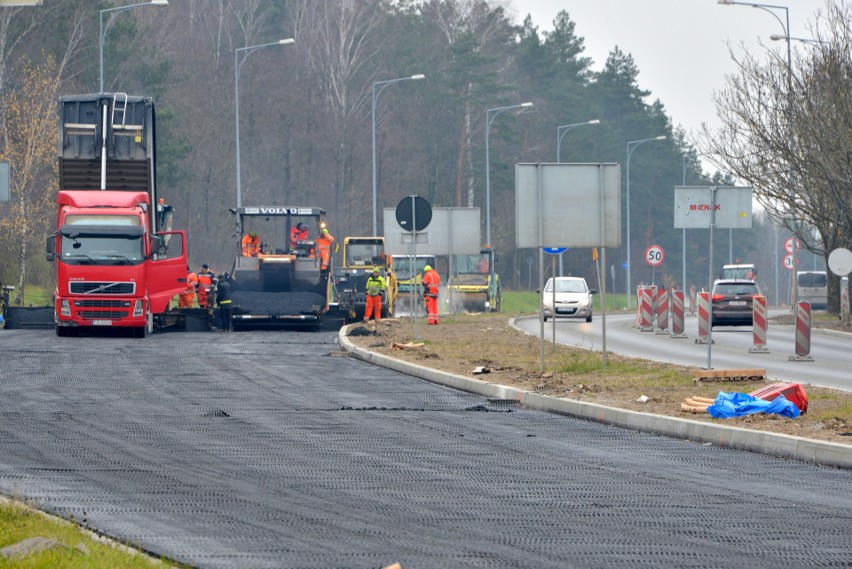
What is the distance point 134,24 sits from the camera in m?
62.4

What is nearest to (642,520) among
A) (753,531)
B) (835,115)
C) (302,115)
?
(753,531)

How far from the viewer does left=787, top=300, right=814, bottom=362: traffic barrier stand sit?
27.0m

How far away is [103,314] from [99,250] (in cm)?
130

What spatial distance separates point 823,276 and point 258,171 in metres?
30.0

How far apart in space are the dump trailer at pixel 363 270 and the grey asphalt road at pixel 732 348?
13.2 ft

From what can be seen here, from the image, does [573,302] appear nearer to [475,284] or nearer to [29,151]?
[475,284]

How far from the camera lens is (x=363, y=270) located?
45.8 meters

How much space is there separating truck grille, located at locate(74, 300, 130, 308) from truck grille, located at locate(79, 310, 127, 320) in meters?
0.11

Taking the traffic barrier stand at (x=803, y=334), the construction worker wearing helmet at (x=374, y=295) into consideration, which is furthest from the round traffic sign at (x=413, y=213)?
the construction worker wearing helmet at (x=374, y=295)

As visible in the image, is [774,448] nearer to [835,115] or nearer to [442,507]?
[442,507]

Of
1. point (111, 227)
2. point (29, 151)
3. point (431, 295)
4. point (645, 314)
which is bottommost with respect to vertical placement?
point (645, 314)

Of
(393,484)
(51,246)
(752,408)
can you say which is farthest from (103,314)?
(393,484)

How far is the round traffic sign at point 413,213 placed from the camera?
27859mm

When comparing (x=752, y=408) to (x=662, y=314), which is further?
(x=662, y=314)
